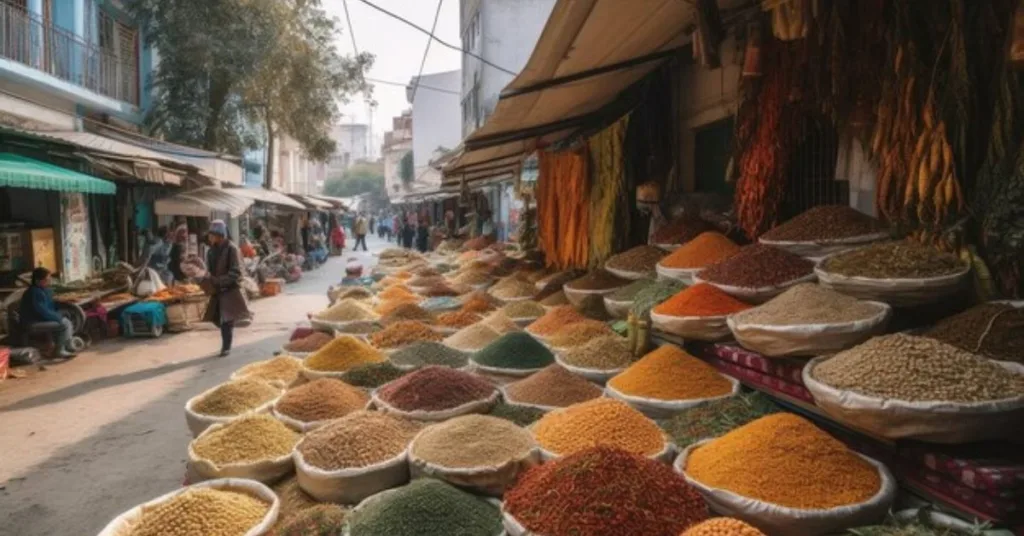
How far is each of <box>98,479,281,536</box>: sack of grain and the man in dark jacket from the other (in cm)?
511

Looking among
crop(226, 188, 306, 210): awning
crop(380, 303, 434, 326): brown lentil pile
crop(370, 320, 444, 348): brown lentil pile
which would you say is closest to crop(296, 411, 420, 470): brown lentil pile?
crop(370, 320, 444, 348): brown lentil pile

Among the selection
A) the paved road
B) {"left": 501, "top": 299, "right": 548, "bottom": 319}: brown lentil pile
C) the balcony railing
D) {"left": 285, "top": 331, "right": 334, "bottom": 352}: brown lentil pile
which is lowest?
the paved road

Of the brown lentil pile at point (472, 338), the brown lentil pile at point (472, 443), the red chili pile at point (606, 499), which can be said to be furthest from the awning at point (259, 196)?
the red chili pile at point (606, 499)

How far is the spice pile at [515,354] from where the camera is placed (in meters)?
3.45

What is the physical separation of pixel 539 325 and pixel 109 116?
11305 mm

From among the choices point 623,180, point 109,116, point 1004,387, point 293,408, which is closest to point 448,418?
point 293,408

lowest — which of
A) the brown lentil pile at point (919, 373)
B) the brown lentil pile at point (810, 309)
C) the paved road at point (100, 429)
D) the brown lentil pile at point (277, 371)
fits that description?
the paved road at point (100, 429)

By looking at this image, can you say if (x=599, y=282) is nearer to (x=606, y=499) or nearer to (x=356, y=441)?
(x=356, y=441)

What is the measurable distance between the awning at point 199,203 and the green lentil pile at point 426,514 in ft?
31.5

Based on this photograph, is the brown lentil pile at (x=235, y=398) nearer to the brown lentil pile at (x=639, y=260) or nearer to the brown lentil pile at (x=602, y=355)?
the brown lentil pile at (x=602, y=355)

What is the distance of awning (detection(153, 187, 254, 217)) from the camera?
→ 10625mm

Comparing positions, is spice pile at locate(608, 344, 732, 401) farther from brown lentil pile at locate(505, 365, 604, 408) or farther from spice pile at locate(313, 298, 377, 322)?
spice pile at locate(313, 298, 377, 322)

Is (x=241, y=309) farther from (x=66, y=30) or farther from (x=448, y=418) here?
(x=66, y=30)

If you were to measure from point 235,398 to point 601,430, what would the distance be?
171 centimetres
